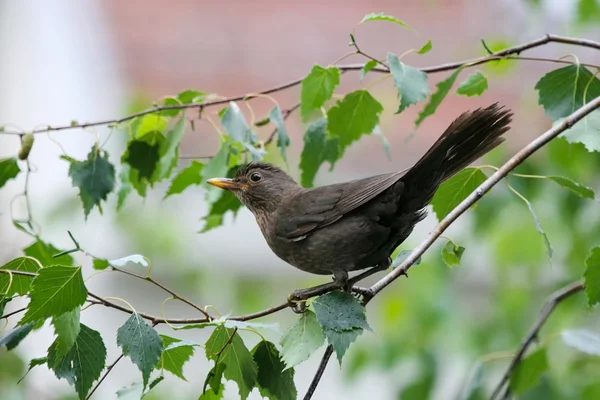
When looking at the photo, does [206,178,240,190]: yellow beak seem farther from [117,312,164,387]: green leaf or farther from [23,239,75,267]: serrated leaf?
[117,312,164,387]: green leaf

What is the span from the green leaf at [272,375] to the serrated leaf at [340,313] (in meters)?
0.21

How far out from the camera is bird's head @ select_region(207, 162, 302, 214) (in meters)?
3.59

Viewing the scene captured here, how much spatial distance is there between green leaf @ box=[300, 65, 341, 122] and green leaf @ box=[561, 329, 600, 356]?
141cm

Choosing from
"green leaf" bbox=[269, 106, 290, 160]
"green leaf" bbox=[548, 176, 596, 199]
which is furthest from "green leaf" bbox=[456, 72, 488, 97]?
"green leaf" bbox=[269, 106, 290, 160]

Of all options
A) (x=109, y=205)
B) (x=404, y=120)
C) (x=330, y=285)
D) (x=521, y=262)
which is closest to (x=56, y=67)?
(x=109, y=205)

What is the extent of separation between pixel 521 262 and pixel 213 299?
261cm

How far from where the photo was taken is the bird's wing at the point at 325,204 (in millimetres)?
3023

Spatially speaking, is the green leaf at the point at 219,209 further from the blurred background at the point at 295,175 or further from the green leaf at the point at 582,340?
the green leaf at the point at 582,340

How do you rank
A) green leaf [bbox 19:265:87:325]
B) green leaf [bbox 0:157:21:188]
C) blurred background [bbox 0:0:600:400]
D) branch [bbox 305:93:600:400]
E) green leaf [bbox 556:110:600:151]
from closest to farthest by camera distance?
green leaf [bbox 19:265:87:325], branch [bbox 305:93:600:400], green leaf [bbox 556:110:600:151], green leaf [bbox 0:157:21:188], blurred background [bbox 0:0:600:400]

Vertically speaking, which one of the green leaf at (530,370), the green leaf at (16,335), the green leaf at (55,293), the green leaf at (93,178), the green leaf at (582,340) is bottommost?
the green leaf at (530,370)

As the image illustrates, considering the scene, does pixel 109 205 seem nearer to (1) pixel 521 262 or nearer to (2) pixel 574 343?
(1) pixel 521 262

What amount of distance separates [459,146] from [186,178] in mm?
1085

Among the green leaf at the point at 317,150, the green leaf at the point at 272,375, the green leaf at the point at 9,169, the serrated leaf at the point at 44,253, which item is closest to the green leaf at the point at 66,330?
the green leaf at the point at 272,375

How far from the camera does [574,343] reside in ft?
10.3
